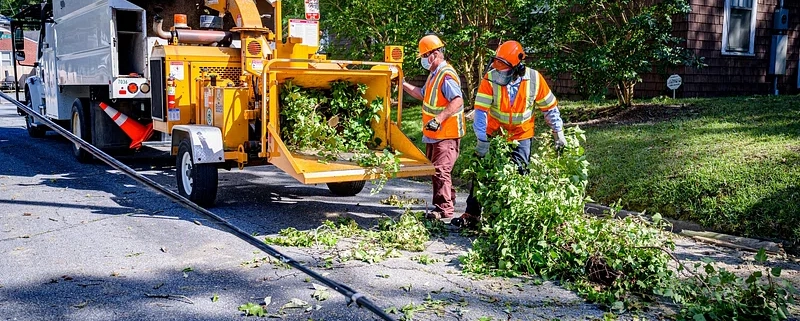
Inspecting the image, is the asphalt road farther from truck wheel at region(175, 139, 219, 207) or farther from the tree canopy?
the tree canopy

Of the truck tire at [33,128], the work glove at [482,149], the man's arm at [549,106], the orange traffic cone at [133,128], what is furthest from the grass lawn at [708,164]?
the truck tire at [33,128]

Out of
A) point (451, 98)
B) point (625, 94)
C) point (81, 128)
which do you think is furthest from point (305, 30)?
point (625, 94)

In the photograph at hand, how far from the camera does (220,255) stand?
585 cm

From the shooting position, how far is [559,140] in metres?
6.31

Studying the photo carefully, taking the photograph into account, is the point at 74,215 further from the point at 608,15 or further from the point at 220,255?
the point at 608,15

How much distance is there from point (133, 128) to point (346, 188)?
3.67m

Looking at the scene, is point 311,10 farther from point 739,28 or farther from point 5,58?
point 5,58

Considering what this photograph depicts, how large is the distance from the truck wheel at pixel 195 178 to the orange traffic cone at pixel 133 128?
257 cm

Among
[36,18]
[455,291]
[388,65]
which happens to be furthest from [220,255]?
[36,18]

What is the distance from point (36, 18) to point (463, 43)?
7815 millimetres

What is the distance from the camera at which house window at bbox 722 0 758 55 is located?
47.7 feet

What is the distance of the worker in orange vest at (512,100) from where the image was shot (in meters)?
6.36

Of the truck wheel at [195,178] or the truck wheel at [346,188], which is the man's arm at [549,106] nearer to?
the truck wheel at [346,188]

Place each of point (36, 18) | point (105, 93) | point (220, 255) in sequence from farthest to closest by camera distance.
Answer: point (36, 18)
point (105, 93)
point (220, 255)
